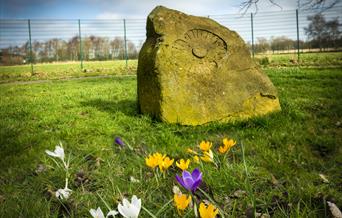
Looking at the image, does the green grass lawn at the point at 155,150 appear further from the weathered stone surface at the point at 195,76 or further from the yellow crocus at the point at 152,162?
the weathered stone surface at the point at 195,76

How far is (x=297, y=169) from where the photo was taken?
11.4 feet

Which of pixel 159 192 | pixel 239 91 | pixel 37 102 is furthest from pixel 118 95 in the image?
pixel 159 192

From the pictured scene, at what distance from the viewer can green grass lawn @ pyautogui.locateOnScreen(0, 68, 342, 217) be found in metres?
2.21

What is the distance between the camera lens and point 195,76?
217 inches

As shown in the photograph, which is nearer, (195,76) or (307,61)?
(195,76)

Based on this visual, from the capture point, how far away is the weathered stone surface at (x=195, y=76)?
532 cm

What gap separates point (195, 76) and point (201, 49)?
0.49m

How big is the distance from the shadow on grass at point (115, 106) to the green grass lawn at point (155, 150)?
18 mm

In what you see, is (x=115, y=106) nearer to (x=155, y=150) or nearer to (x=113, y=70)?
(x=155, y=150)

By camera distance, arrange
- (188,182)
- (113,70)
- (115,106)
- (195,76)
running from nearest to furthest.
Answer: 1. (188,182)
2. (195,76)
3. (115,106)
4. (113,70)

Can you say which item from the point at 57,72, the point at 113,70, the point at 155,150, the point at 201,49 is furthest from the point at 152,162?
the point at 57,72

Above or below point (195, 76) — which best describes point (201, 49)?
above

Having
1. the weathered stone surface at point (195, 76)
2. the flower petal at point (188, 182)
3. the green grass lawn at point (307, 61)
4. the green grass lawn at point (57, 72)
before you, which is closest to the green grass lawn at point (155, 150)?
the flower petal at point (188, 182)

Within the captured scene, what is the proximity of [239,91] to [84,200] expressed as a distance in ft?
12.3
